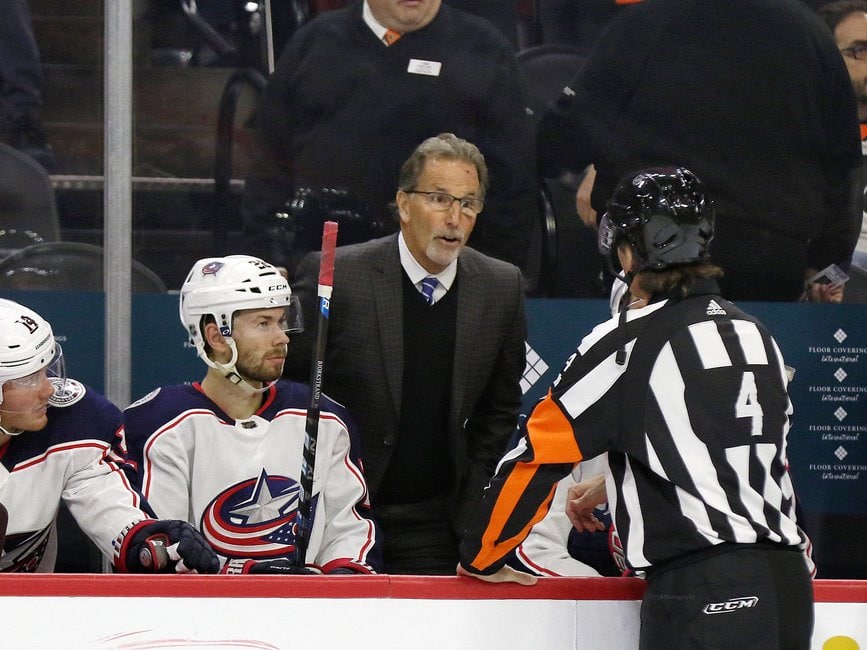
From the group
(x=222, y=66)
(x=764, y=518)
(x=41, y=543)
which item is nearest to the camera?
(x=764, y=518)

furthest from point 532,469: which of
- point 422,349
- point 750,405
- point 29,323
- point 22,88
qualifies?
point 22,88

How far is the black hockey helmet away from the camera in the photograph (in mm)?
1914

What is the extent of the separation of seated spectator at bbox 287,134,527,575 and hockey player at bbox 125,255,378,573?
Answer: 9.3 inches

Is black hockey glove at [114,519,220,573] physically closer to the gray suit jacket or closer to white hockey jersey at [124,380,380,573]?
white hockey jersey at [124,380,380,573]

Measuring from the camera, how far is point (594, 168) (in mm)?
3633

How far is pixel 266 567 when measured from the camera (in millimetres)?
2270

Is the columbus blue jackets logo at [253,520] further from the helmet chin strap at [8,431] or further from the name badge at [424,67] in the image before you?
the name badge at [424,67]

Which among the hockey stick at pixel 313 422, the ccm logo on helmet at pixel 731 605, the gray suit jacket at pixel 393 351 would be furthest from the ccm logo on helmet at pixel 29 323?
the ccm logo on helmet at pixel 731 605

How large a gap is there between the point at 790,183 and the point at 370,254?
1.50 m

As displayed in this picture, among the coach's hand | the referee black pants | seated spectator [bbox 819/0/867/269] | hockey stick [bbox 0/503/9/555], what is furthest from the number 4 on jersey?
seated spectator [bbox 819/0/867/269]

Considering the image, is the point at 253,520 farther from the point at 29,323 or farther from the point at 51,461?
the point at 29,323

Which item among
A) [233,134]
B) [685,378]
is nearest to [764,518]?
[685,378]

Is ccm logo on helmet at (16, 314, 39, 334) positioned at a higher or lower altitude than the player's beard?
higher

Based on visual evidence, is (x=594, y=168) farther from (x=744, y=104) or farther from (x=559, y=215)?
(x=744, y=104)
